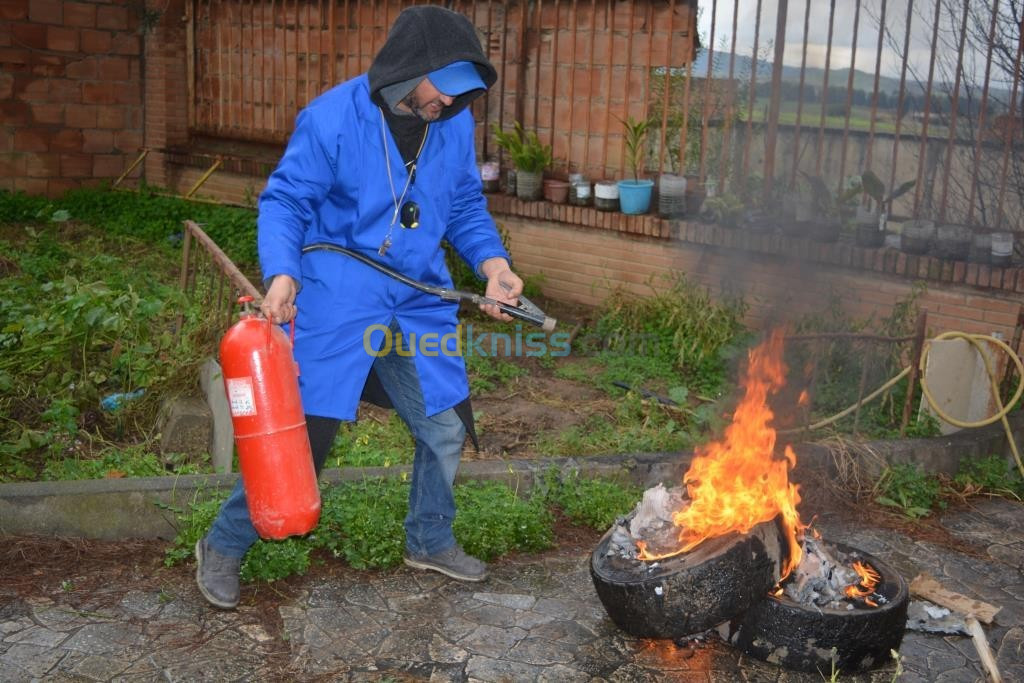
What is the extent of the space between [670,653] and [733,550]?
1.87 feet

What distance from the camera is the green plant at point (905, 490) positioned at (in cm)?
592

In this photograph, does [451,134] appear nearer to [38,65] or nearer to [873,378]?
[873,378]

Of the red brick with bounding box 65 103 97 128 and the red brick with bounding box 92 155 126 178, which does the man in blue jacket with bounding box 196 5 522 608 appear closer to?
the red brick with bounding box 65 103 97 128

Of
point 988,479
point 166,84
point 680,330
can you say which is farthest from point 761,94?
point 166,84

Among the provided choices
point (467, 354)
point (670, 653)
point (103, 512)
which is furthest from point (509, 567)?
point (467, 354)

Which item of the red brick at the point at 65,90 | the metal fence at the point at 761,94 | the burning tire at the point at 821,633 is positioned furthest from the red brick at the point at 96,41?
the burning tire at the point at 821,633

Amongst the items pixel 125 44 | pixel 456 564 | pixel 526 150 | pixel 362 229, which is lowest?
pixel 456 564

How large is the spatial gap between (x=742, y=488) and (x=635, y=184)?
5.19 m

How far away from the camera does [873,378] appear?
7.21 metres

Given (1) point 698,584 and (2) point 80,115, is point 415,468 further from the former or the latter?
(2) point 80,115

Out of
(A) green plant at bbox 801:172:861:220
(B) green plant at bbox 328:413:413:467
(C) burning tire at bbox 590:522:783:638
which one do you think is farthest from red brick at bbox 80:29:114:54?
(C) burning tire at bbox 590:522:783:638

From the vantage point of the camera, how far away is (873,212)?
8.06 metres

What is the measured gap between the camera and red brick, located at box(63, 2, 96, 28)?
45.4ft

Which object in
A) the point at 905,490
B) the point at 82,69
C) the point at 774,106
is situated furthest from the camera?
the point at 82,69
